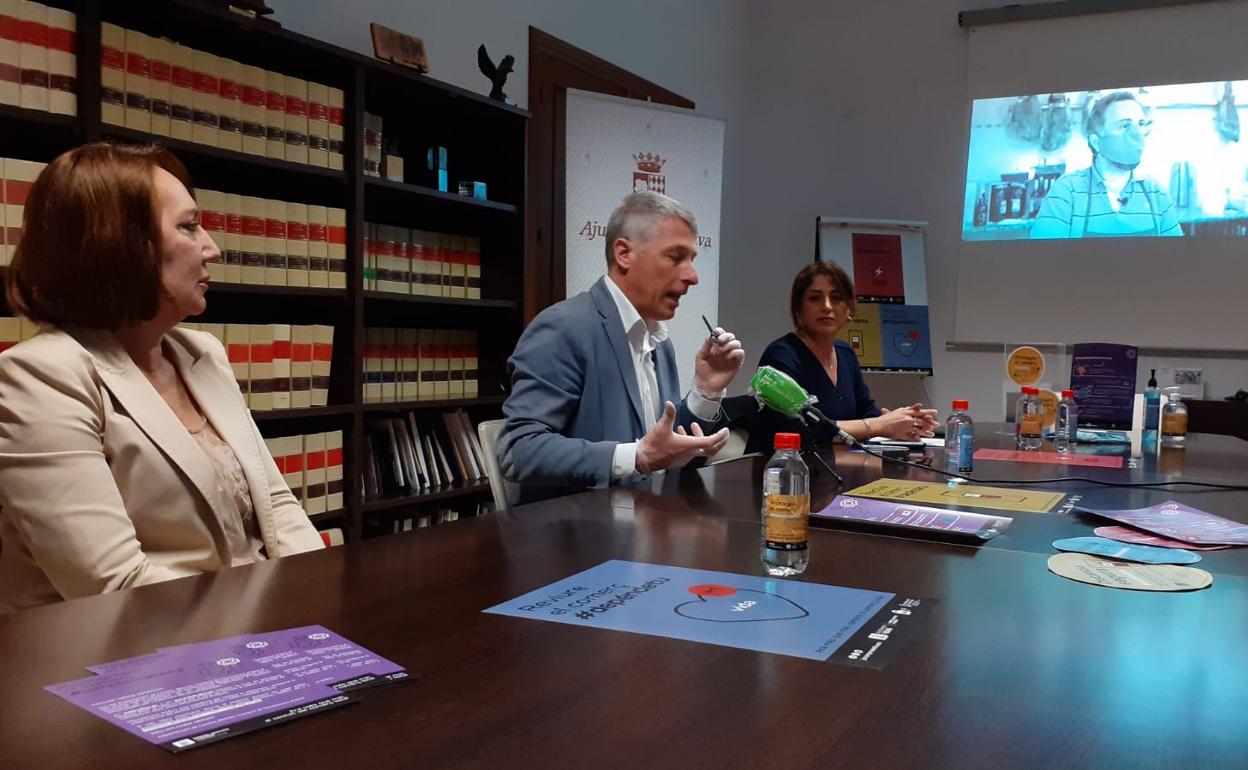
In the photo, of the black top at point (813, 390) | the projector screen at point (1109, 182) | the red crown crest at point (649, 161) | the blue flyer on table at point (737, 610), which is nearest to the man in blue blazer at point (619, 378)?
the black top at point (813, 390)

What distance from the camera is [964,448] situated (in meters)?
2.23

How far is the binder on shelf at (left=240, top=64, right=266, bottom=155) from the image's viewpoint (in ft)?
9.07

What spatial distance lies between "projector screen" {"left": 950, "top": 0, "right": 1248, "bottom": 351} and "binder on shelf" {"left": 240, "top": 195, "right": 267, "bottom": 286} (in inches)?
171

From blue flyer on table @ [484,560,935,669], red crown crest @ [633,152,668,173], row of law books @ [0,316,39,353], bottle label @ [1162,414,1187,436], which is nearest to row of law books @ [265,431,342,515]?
row of law books @ [0,316,39,353]

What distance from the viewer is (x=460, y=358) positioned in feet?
12.0

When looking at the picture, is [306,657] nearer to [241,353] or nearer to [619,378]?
[619,378]

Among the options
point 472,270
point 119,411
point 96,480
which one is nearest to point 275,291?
point 472,270

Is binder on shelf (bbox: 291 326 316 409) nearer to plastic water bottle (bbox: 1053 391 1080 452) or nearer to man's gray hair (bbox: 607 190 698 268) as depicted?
man's gray hair (bbox: 607 190 698 268)

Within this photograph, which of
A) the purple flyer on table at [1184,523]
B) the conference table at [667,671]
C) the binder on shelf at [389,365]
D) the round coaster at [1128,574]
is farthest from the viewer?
the binder on shelf at [389,365]

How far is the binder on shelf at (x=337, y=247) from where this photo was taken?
3.02 m

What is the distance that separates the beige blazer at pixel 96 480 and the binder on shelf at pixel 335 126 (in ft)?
4.85

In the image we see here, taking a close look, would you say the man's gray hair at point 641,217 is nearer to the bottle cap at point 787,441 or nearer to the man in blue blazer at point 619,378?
the man in blue blazer at point 619,378

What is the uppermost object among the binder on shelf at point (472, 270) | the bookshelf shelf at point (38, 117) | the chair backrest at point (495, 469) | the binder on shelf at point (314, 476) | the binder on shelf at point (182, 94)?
the binder on shelf at point (182, 94)

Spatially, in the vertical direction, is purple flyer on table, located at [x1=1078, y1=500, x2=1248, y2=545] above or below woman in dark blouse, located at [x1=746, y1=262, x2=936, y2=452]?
below
